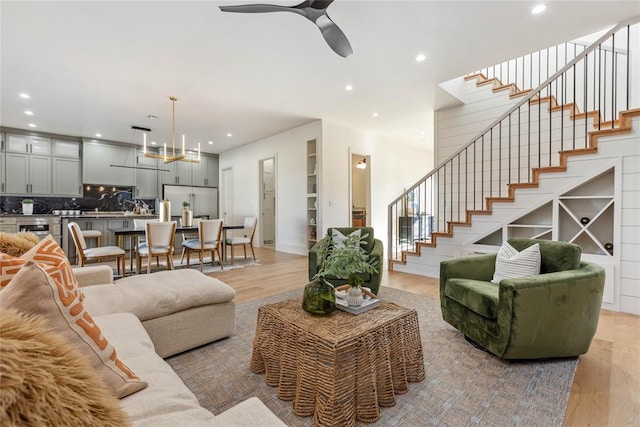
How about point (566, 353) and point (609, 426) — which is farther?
point (566, 353)

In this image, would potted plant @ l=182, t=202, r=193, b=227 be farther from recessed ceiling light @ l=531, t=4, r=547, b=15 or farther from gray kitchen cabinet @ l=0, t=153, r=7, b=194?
recessed ceiling light @ l=531, t=4, r=547, b=15

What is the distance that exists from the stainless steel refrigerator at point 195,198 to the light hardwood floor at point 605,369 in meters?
5.24

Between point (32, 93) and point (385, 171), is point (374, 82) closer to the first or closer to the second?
point (385, 171)

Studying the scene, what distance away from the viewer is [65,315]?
0.85 metres

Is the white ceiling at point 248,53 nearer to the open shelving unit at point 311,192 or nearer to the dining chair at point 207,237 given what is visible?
the open shelving unit at point 311,192

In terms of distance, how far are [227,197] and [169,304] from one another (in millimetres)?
7019

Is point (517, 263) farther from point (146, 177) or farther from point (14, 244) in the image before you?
point (146, 177)

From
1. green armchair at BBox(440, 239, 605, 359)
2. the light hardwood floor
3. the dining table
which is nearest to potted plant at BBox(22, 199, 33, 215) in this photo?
the dining table

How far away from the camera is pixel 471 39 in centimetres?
310

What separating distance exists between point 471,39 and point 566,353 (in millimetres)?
3069

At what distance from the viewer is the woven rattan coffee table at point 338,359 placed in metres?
1.31

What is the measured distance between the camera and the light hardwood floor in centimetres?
145

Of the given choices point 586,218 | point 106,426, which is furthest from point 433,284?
point 106,426

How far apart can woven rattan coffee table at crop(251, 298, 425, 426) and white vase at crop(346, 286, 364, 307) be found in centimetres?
9
